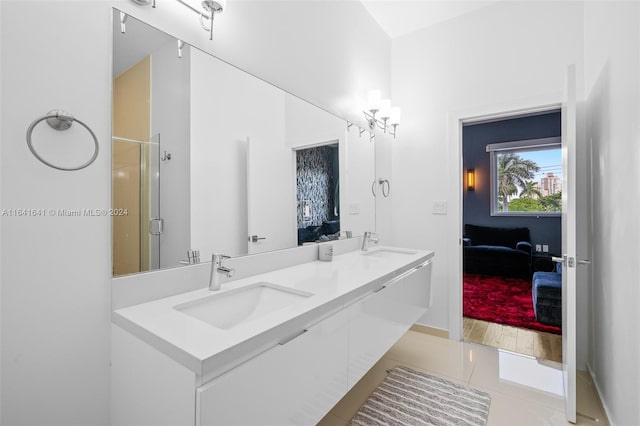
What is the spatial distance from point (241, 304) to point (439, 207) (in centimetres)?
204

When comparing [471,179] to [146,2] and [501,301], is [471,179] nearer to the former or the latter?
[501,301]

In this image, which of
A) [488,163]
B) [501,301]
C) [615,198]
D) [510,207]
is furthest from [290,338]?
[488,163]

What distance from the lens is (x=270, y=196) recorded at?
180 cm

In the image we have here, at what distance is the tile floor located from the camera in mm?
1747

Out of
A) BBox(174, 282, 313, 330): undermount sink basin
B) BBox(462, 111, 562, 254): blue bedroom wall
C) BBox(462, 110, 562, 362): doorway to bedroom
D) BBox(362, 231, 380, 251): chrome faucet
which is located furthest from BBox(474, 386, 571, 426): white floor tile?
BBox(462, 111, 562, 254): blue bedroom wall

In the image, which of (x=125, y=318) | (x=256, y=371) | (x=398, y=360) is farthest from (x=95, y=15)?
(x=398, y=360)

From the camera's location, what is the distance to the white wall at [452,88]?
233 cm

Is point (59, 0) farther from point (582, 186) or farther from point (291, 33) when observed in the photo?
point (582, 186)

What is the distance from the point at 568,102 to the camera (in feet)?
5.60

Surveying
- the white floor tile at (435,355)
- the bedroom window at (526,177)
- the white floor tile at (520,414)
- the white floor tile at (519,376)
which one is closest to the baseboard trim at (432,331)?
the white floor tile at (435,355)

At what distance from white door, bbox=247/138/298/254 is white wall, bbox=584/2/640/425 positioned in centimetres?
159

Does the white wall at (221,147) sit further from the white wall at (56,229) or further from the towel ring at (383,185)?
the towel ring at (383,185)

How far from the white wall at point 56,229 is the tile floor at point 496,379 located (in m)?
1.21

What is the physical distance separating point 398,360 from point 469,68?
243 cm
